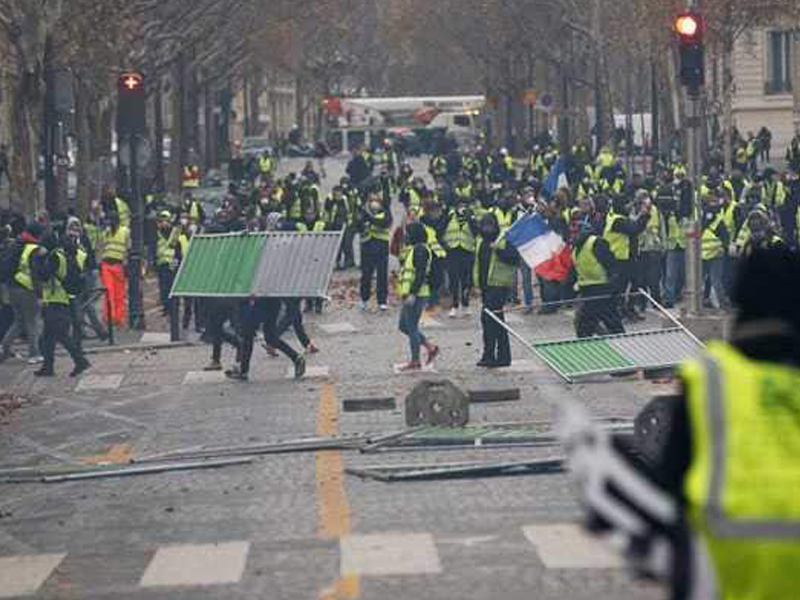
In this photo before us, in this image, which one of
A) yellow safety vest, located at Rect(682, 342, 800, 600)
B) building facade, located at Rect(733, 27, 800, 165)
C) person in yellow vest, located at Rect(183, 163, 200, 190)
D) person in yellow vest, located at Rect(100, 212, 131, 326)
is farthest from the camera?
building facade, located at Rect(733, 27, 800, 165)

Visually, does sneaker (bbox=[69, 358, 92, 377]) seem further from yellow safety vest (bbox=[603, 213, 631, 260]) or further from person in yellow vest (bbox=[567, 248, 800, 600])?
person in yellow vest (bbox=[567, 248, 800, 600])

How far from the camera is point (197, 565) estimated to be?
14133 millimetres

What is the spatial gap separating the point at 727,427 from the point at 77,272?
2311 centimetres

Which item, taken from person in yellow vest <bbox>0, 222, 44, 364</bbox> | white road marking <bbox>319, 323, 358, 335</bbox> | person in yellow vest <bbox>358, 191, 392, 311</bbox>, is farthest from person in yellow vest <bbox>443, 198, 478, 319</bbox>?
person in yellow vest <bbox>0, 222, 44, 364</bbox>

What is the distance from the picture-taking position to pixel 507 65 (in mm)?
98812

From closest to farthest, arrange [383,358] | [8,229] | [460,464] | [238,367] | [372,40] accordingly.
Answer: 1. [460,464]
2. [238,367]
3. [383,358]
4. [8,229]
5. [372,40]

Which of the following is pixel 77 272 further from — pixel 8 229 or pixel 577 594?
pixel 577 594

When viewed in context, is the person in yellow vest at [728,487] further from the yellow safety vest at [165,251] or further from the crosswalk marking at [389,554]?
the yellow safety vest at [165,251]

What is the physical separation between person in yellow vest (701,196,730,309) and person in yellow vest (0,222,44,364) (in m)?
9.46

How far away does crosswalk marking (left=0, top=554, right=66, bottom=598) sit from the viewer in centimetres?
1378

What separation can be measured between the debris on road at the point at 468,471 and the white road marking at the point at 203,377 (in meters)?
9.73

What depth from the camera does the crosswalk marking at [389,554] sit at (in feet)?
44.4

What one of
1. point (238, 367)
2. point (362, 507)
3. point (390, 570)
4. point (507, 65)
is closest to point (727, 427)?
point (390, 570)

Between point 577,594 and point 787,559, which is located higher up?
point 787,559
